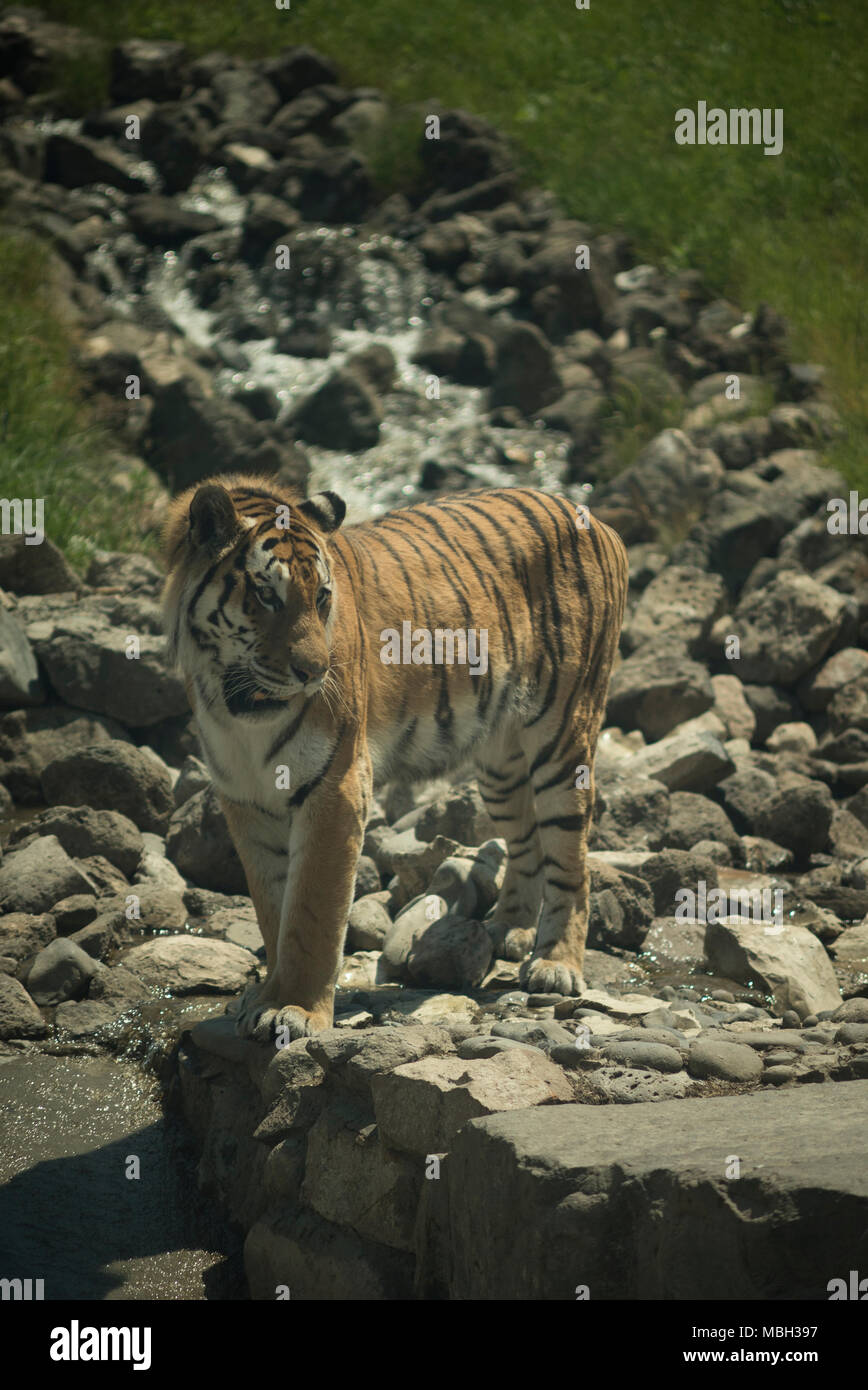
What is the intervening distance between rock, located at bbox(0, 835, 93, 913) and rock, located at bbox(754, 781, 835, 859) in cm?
385

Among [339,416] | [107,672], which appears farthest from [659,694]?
[339,416]

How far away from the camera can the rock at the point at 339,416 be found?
13.0 m

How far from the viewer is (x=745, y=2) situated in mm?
20406

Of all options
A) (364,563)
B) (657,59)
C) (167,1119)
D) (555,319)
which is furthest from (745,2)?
(167,1119)

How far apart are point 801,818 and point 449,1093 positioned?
4.49 meters

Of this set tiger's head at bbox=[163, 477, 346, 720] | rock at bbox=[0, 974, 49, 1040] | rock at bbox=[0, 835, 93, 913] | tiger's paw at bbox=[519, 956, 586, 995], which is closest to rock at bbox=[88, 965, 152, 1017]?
rock at bbox=[0, 974, 49, 1040]

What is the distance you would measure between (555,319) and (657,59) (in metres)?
Result: 7.15

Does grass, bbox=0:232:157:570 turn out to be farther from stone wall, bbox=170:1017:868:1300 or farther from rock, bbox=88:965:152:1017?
stone wall, bbox=170:1017:868:1300

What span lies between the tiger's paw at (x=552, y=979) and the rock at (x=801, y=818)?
2.54 m

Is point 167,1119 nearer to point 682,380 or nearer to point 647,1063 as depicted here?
point 647,1063

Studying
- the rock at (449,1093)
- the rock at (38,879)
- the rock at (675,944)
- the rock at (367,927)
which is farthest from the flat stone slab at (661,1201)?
the rock at (38,879)

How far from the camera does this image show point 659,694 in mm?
8648

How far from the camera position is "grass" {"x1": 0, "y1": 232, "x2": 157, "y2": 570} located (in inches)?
376

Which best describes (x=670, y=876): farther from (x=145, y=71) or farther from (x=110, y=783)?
(x=145, y=71)
